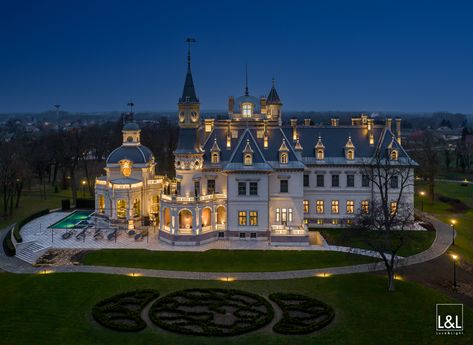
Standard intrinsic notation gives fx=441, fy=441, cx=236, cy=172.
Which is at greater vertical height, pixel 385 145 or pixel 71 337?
→ pixel 385 145

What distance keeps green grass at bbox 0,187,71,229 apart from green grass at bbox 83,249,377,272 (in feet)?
77.5

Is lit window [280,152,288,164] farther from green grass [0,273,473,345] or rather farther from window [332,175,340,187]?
green grass [0,273,473,345]

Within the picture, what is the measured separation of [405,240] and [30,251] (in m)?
38.1

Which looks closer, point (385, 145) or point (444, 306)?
point (444, 306)

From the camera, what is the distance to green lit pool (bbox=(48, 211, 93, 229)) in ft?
182

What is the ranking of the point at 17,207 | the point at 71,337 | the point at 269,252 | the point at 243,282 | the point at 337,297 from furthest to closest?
the point at 17,207 < the point at 269,252 < the point at 243,282 < the point at 337,297 < the point at 71,337

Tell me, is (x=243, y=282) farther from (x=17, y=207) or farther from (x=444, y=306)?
(x=17, y=207)

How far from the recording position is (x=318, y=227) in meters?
54.7

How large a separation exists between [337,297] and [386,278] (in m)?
6.16

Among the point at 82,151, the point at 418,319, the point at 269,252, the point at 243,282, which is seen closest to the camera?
the point at 418,319

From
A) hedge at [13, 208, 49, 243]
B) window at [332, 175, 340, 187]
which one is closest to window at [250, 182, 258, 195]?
window at [332, 175, 340, 187]

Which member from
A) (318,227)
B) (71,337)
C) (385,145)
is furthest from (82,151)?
(71,337)

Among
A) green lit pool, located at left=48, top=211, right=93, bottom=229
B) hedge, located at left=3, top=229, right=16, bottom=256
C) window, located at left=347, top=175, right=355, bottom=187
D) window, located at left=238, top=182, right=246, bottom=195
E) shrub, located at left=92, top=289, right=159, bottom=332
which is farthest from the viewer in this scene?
green lit pool, located at left=48, top=211, right=93, bottom=229

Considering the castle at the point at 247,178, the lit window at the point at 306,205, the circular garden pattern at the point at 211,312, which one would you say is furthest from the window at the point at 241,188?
the circular garden pattern at the point at 211,312
